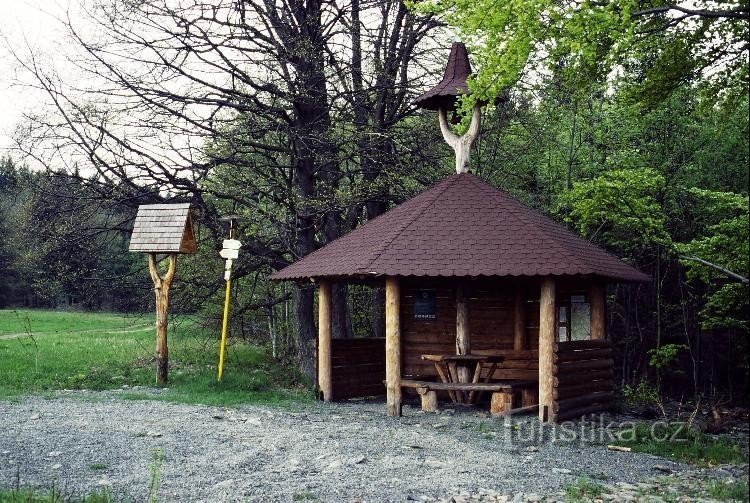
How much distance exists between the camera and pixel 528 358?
1345cm

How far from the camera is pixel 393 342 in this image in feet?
40.3

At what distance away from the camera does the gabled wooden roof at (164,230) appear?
47.2ft

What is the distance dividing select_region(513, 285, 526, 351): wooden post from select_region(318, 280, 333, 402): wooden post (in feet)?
11.0

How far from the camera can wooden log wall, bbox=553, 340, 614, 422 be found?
11758 mm

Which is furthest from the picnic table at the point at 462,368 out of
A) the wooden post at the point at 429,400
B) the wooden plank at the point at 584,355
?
the wooden plank at the point at 584,355

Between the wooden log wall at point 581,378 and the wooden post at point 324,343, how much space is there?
4201 mm

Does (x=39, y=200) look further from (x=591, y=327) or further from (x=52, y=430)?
(x=591, y=327)

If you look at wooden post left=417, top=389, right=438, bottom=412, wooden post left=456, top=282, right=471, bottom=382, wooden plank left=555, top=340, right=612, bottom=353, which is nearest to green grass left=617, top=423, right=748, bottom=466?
wooden plank left=555, top=340, right=612, bottom=353

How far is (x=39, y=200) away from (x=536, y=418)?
10664 millimetres

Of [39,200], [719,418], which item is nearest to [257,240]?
[39,200]

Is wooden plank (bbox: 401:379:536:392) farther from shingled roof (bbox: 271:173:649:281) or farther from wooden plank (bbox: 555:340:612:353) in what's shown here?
shingled roof (bbox: 271:173:649:281)

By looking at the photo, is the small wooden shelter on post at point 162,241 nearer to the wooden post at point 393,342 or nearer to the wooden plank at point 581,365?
the wooden post at point 393,342

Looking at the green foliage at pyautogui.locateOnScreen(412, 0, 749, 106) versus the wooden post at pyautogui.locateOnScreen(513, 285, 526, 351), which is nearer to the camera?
the green foliage at pyautogui.locateOnScreen(412, 0, 749, 106)

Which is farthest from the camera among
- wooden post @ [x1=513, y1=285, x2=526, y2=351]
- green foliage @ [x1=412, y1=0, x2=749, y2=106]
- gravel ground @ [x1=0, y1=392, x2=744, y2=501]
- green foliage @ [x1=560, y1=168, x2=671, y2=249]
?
green foliage @ [x1=560, y1=168, x2=671, y2=249]
